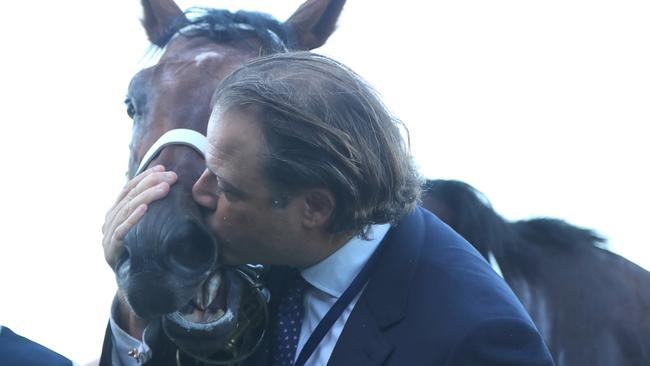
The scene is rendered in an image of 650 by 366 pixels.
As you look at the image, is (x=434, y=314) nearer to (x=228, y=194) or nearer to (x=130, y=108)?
(x=228, y=194)

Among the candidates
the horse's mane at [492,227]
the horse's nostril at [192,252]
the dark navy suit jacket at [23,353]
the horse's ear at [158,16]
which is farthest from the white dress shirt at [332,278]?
the horse's mane at [492,227]

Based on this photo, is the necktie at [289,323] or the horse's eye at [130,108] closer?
the necktie at [289,323]

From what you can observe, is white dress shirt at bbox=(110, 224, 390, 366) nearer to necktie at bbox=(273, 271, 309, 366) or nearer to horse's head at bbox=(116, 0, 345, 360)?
necktie at bbox=(273, 271, 309, 366)

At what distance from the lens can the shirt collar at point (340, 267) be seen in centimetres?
237

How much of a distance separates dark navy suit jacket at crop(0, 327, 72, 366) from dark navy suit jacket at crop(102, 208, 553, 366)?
577 mm

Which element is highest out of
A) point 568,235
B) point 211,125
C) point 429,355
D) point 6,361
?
point 211,125

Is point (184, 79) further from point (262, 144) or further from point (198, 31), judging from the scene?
point (262, 144)

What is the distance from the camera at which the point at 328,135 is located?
7.33 ft

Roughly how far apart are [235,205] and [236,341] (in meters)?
0.44

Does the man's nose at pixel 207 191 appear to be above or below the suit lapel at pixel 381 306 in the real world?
above

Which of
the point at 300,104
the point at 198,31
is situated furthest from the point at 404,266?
the point at 198,31

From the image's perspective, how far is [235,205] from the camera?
7.57 ft

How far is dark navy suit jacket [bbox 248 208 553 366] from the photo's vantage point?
2.11 meters

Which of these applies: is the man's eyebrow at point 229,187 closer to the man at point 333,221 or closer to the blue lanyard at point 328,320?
the man at point 333,221
